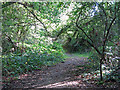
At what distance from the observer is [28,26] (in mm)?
7922

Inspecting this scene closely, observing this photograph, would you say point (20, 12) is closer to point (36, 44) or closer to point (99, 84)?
point (36, 44)

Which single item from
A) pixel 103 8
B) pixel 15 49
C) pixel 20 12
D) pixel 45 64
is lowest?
pixel 45 64

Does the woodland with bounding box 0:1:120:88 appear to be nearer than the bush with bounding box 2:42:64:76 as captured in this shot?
Yes

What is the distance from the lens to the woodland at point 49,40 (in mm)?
4379

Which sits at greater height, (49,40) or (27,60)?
(49,40)

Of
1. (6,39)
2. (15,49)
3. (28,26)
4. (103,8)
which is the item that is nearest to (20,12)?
(28,26)

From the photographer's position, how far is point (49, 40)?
9.95 m

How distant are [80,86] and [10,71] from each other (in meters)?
3.44

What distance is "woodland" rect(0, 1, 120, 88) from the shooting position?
14.4 ft

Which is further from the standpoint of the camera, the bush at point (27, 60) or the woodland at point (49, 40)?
the bush at point (27, 60)

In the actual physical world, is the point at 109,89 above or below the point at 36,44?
below

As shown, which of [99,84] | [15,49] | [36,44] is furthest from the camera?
[36,44]

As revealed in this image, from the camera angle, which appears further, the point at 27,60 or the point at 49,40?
the point at 49,40

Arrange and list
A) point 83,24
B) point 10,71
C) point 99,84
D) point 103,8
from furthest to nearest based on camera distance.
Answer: point 10,71 < point 83,24 < point 103,8 < point 99,84
